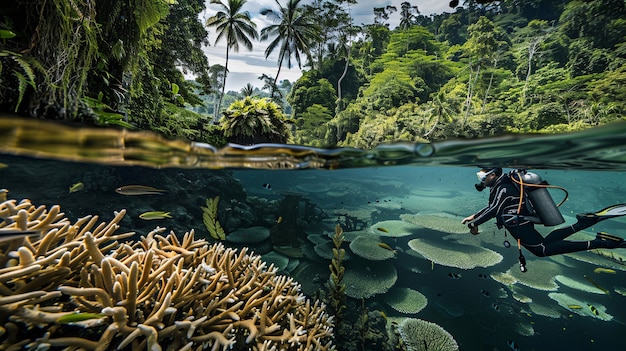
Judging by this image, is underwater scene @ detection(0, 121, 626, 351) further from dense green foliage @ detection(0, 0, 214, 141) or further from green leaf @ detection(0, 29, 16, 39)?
green leaf @ detection(0, 29, 16, 39)

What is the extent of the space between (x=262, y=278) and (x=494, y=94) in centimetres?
3521

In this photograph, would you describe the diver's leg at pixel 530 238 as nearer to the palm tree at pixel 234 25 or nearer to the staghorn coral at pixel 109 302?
the staghorn coral at pixel 109 302

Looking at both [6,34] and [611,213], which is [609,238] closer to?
[611,213]

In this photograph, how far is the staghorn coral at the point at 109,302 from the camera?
6.46 ft

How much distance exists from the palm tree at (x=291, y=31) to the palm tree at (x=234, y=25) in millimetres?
3021

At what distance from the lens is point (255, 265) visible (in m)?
3.97

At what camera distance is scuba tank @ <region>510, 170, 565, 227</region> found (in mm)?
5328

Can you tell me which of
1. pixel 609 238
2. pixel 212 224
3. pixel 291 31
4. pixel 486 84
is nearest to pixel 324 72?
pixel 291 31

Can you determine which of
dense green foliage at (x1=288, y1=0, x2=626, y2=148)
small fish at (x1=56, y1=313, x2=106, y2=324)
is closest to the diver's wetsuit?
small fish at (x1=56, y1=313, x2=106, y2=324)

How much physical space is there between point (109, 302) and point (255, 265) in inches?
79.5

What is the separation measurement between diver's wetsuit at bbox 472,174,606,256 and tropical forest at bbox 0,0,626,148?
1418 millimetres

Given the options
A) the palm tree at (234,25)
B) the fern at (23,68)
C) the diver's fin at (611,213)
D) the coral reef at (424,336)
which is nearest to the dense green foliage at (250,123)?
the fern at (23,68)

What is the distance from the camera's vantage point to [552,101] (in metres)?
22.0

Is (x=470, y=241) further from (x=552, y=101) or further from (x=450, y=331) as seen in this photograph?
(x=552, y=101)
